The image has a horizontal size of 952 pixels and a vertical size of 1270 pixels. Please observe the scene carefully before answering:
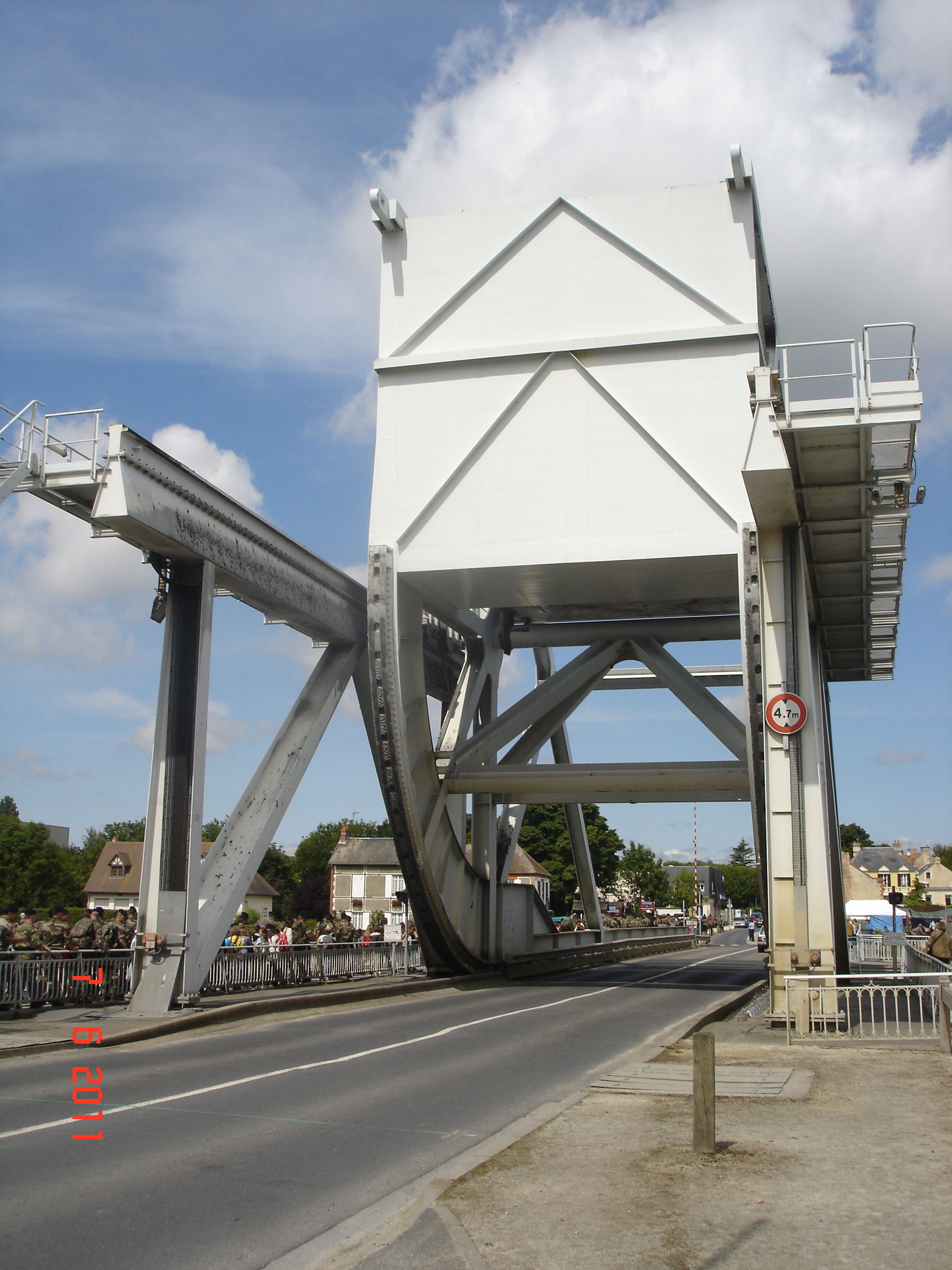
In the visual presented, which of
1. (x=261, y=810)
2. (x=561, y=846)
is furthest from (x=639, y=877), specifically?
(x=261, y=810)

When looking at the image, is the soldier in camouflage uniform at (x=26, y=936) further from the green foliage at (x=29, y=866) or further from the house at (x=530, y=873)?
the green foliage at (x=29, y=866)

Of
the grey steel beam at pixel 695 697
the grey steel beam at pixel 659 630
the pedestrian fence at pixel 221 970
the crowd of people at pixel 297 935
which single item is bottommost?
the pedestrian fence at pixel 221 970

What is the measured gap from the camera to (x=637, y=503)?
69.5 feet

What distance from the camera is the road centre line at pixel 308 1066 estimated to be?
324 inches

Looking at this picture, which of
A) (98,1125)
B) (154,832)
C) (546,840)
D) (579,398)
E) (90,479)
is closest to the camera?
(98,1125)

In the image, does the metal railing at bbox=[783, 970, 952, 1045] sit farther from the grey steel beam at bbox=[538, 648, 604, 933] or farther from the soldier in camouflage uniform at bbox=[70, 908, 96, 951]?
the grey steel beam at bbox=[538, 648, 604, 933]

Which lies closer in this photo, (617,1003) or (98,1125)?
(98,1125)

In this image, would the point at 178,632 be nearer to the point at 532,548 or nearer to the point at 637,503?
the point at 532,548

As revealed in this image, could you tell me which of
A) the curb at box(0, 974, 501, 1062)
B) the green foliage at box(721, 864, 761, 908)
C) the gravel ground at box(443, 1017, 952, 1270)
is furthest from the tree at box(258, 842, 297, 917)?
the gravel ground at box(443, 1017, 952, 1270)

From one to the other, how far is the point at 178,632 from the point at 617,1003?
33.5 feet

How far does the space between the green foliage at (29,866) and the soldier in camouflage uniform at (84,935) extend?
7470 centimetres

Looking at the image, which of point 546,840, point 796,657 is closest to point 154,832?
point 796,657

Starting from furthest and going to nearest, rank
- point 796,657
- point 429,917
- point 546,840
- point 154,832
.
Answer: point 546,840 → point 429,917 → point 796,657 → point 154,832

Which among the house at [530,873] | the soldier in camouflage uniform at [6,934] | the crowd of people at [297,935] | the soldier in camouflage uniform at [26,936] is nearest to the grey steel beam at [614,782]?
the crowd of people at [297,935]
